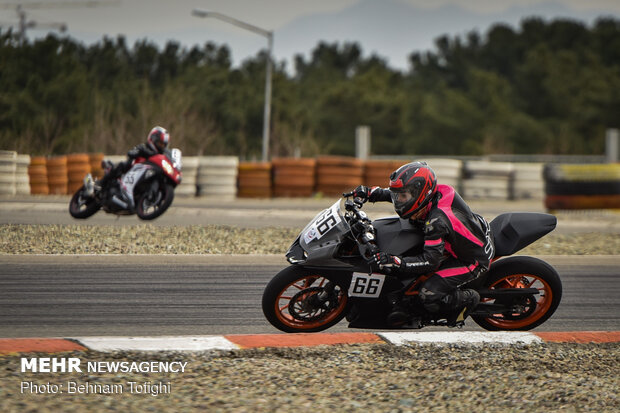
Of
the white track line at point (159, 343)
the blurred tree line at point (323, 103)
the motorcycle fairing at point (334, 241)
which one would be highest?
the blurred tree line at point (323, 103)

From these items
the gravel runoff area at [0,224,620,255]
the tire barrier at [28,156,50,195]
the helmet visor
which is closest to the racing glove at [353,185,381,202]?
the helmet visor

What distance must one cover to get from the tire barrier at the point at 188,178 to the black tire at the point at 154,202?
286 inches

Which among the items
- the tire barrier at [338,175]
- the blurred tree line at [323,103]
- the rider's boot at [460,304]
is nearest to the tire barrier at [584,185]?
the tire barrier at [338,175]

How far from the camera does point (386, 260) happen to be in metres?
6.25

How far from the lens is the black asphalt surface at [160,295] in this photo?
6812mm

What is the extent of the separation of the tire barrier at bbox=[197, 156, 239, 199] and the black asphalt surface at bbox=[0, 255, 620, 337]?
10699 mm

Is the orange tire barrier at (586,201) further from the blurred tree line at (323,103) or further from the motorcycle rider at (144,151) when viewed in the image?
the blurred tree line at (323,103)

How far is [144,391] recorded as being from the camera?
190 inches

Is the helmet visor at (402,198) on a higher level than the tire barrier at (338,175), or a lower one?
lower

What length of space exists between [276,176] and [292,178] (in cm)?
41

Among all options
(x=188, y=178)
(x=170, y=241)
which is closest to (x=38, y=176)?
(x=188, y=178)

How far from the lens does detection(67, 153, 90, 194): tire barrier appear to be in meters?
20.2

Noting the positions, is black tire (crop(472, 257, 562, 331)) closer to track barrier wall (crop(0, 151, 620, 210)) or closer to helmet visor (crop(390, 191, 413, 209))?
helmet visor (crop(390, 191, 413, 209))

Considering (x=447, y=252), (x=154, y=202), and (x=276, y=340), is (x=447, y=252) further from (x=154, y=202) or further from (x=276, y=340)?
(x=154, y=202)
